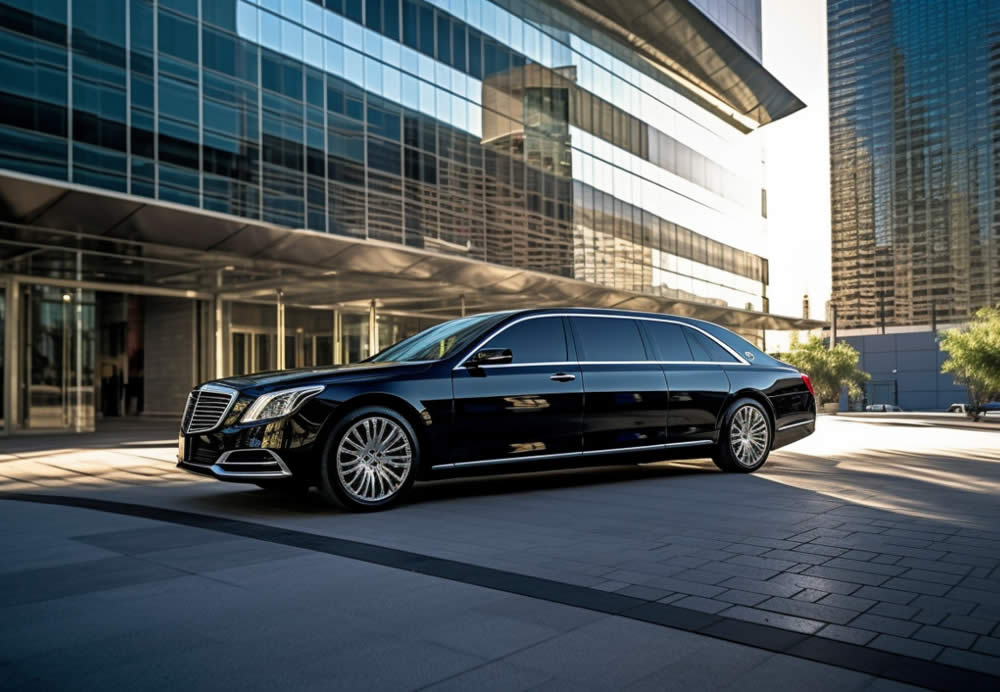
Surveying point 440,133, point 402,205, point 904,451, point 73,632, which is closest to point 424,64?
point 440,133

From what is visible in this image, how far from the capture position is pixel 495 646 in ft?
10.8

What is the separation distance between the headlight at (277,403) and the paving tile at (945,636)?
4.33 metres

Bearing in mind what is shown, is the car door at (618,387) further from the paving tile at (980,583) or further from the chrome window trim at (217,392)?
the paving tile at (980,583)

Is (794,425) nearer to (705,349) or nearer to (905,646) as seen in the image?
(705,349)

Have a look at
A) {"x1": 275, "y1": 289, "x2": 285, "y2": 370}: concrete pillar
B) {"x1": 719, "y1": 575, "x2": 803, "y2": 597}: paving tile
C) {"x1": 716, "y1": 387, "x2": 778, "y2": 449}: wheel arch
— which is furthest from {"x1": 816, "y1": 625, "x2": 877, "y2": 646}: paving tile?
{"x1": 275, "y1": 289, "x2": 285, "y2": 370}: concrete pillar

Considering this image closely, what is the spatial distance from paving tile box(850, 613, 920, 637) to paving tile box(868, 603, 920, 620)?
0.18 feet

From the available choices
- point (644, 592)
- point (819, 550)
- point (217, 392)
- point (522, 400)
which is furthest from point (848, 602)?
point (217, 392)

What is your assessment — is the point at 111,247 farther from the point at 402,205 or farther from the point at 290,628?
the point at 290,628

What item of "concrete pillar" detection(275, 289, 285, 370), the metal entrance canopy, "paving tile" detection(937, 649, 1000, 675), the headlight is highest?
the metal entrance canopy

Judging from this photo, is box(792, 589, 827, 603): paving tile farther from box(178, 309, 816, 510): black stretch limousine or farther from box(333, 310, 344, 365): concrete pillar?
box(333, 310, 344, 365): concrete pillar

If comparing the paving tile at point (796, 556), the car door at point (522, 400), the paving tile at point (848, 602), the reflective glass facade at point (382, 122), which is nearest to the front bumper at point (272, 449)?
the car door at point (522, 400)

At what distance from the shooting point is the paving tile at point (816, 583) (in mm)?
4188

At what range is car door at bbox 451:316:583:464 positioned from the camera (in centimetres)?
721

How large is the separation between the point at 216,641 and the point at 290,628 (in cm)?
30
